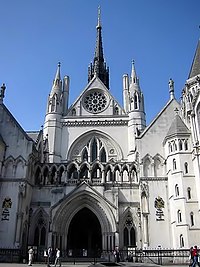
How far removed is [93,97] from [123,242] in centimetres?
2143

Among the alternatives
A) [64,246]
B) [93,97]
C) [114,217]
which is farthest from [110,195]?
[93,97]

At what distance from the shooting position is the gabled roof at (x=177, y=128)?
86.7 ft

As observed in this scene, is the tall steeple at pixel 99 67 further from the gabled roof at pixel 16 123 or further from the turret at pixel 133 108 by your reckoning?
the gabled roof at pixel 16 123

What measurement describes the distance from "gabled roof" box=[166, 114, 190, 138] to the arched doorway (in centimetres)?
1155

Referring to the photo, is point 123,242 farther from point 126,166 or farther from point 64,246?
point 126,166

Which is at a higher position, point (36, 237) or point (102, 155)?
point (102, 155)

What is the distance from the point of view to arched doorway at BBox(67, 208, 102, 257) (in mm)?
29127

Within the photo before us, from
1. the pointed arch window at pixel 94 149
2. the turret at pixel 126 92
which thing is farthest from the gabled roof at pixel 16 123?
the turret at pixel 126 92

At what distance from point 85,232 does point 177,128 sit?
1455cm

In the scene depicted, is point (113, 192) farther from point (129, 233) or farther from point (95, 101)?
point (95, 101)

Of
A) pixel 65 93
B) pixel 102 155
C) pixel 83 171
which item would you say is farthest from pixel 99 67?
pixel 83 171

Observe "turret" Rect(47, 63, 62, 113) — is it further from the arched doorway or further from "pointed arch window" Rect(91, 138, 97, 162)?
the arched doorway

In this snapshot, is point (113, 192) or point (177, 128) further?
point (113, 192)

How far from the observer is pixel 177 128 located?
2689 cm
